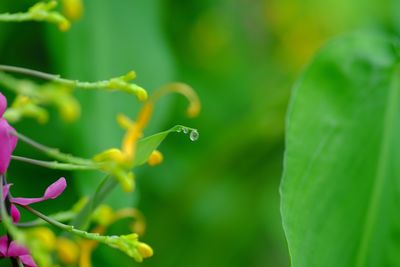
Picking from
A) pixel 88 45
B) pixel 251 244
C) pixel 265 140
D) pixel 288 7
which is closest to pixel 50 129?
pixel 88 45

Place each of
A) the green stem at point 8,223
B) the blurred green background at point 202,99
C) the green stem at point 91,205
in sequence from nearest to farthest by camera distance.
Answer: the green stem at point 8,223, the green stem at point 91,205, the blurred green background at point 202,99

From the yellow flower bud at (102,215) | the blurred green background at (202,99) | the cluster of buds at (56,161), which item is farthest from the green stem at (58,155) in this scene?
the blurred green background at (202,99)

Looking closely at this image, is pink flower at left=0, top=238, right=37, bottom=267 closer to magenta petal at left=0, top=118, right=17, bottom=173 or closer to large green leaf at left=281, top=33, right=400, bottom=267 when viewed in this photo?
magenta petal at left=0, top=118, right=17, bottom=173

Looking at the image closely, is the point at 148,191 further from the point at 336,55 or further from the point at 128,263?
the point at 336,55

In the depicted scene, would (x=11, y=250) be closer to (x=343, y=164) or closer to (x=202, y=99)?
(x=343, y=164)

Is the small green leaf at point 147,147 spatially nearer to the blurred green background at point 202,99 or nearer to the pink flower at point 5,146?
the pink flower at point 5,146

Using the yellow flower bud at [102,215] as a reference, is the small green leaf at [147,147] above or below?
above
